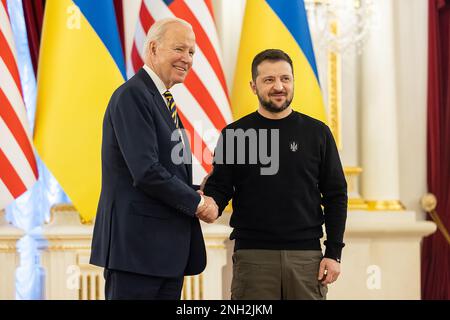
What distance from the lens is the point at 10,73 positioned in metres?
3.44

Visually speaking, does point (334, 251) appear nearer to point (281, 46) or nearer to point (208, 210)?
point (208, 210)

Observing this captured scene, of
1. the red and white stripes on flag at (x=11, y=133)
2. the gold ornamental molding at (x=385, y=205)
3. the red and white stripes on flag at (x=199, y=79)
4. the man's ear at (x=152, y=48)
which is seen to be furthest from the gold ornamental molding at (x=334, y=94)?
the man's ear at (x=152, y=48)

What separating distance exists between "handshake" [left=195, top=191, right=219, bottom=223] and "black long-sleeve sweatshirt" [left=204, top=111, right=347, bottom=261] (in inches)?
2.1

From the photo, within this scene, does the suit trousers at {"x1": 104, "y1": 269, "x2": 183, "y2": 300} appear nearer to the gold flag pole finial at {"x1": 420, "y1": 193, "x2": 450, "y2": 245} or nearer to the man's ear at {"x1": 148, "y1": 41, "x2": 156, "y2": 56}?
the man's ear at {"x1": 148, "y1": 41, "x2": 156, "y2": 56}

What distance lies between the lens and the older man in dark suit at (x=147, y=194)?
7.04 ft

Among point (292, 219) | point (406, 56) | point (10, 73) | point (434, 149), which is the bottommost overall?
point (292, 219)

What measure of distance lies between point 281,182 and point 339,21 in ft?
7.44

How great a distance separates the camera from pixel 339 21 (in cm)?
420

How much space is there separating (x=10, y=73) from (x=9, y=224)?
2.76 feet

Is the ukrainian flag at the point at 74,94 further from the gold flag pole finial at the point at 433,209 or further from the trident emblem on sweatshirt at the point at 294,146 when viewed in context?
the gold flag pole finial at the point at 433,209

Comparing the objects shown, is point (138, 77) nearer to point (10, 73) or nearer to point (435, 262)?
point (10, 73)

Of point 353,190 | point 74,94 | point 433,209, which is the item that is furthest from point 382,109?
point 74,94

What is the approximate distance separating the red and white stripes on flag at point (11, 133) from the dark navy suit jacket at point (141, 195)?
4.33 ft
